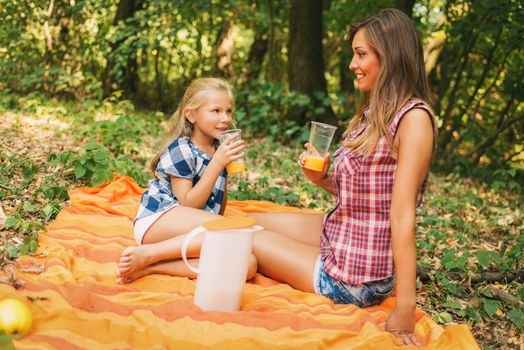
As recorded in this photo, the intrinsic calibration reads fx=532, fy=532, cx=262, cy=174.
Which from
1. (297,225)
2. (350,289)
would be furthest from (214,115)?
(350,289)

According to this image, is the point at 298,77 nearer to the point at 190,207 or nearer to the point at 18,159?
the point at 18,159

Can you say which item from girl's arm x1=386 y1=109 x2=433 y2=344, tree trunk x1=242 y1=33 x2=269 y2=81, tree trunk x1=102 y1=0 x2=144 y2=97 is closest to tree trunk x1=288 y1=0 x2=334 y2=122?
tree trunk x1=242 y1=33 x2=269 y2=81

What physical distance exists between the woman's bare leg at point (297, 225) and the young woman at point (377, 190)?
270 mm

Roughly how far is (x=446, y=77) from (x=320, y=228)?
5480 millimetres

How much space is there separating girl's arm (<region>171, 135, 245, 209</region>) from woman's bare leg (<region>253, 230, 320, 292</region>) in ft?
1.17

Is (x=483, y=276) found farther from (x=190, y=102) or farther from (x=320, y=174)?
(x=190, y=102)

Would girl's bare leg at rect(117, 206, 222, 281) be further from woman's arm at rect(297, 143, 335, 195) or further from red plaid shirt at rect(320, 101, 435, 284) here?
red plaid shirt at rect(320, 101, 435, 284)

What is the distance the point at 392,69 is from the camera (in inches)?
89.3

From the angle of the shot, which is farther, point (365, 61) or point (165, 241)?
point (165, 241)

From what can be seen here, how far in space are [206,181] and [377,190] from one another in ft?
2.93

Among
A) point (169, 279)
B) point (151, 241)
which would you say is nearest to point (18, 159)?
point (151, 241)

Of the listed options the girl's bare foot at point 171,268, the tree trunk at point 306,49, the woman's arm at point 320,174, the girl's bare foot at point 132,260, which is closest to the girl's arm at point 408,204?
the woman's arm at point 320,174

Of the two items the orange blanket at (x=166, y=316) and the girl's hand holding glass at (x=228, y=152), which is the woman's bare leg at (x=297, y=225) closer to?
the orange blanket at (x=166, y=316)

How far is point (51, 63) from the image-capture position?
8430 mm
